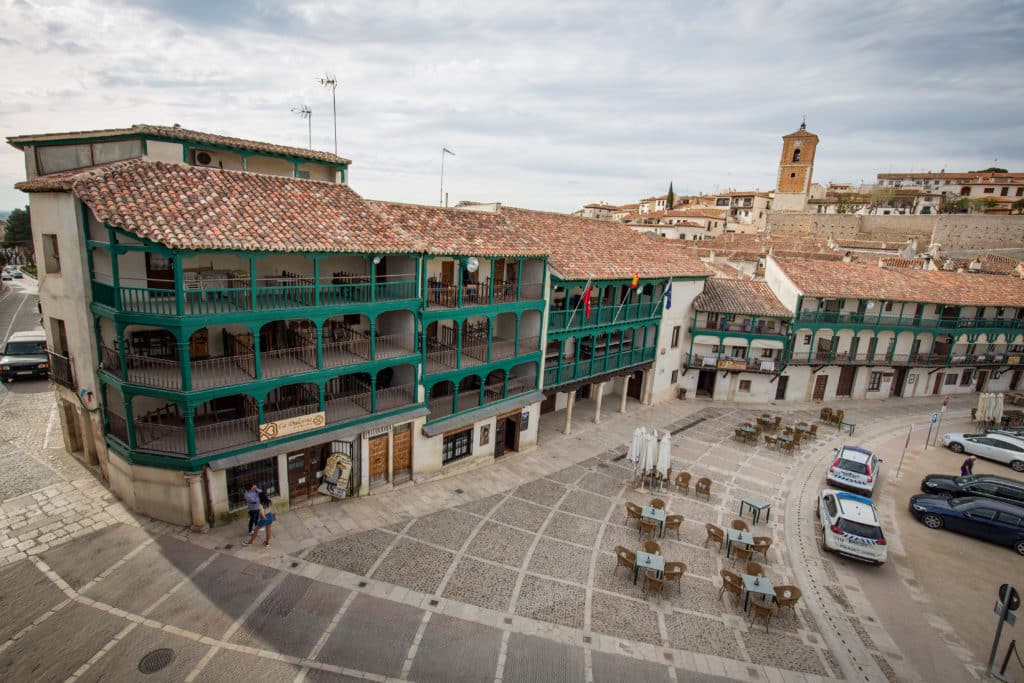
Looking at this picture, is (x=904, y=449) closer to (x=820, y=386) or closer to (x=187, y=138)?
(x=820, y=386)

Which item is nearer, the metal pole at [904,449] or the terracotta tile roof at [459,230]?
the terracotta tile roof at [459,230]

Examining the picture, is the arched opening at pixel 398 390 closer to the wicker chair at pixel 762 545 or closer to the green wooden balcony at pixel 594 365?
the green wooden balcony at pixel 594 365

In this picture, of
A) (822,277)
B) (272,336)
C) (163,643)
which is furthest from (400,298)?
(822,277)

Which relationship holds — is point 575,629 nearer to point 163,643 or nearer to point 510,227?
point 163,643

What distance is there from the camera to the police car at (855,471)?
21.9 meters

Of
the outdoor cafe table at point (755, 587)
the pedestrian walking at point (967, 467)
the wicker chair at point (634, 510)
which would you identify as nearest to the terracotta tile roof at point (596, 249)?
the wicker chair at point (634, 510)

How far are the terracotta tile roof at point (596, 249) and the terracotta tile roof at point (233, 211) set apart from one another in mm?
7840

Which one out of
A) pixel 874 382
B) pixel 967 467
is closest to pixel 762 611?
pixel 967 467

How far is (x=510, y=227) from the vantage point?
77.9ft

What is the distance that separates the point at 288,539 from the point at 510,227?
15.3 meters

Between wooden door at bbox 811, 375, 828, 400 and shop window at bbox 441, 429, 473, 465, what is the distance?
26073 millimetres

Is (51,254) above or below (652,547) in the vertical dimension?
above

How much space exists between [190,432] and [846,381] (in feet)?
129

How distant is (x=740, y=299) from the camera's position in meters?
33.8
